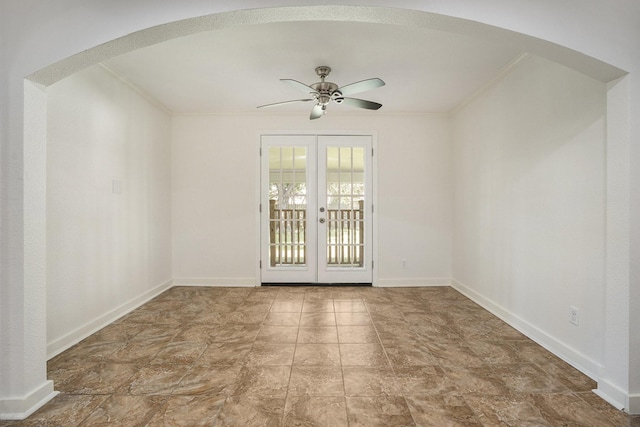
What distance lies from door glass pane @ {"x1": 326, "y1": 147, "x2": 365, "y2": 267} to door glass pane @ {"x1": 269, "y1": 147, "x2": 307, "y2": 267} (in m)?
0.37

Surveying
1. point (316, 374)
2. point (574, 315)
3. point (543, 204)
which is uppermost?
point (543, 204)

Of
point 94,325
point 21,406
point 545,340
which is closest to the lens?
point 21,406

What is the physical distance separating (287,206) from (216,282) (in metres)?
1.46

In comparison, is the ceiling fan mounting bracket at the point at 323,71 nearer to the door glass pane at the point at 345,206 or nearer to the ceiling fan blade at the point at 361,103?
the ceiling fan blade at the point at 361,103

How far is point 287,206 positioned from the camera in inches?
183

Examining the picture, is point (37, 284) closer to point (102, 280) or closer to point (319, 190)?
point (102, 280)

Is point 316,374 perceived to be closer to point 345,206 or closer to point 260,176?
point 345,206

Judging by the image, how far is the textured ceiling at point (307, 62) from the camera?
8.21 feet

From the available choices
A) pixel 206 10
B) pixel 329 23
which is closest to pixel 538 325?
pixel 329 23

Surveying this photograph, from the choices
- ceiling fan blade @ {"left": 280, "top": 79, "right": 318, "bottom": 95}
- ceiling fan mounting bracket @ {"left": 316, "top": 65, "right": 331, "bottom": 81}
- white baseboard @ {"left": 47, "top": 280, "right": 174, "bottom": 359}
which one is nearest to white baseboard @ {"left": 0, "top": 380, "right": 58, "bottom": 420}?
white baseboard @ {"left": 47, "top": 280, "right": 174, "bottom": 359}

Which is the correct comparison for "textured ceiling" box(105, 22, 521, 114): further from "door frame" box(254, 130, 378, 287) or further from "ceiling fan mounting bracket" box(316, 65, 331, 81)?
"door frame" box(254, 130, 378, 287)

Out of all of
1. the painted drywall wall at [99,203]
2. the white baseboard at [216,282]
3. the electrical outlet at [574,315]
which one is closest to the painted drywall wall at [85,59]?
the electrical outlet at [574,315]

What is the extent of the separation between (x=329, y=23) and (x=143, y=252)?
3200 millimetres

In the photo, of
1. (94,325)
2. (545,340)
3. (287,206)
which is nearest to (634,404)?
(545,340)
